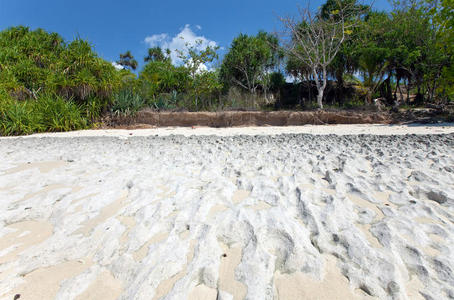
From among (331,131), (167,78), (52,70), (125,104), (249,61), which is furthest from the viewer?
(249,61)

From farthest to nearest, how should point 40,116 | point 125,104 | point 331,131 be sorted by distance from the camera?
point 125,104 < point 40,116 < point 331,131

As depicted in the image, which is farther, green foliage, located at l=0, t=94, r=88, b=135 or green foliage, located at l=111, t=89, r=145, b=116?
green foliage, located at l=111, t=89, r=145, b=116

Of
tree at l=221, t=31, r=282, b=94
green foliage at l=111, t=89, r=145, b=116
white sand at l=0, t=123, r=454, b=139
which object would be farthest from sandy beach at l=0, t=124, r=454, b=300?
tree at l=221, t=31, r=282, b=94

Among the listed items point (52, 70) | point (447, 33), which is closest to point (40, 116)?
point (52, 70)

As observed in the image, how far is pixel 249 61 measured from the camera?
57.8 ft

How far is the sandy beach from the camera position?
2.86ft

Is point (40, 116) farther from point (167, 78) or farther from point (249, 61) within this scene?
point (249, 61)

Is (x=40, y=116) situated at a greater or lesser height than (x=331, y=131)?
greater

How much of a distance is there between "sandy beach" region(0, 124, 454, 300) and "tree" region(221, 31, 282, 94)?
53.9 feet

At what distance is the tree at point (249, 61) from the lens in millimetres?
17219

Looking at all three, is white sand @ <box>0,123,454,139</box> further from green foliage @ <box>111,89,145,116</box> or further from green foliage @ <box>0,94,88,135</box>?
green foliage @ <box>111,89,145,116</box>

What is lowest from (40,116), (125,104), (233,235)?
(233,235)

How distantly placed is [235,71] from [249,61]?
6.01ft

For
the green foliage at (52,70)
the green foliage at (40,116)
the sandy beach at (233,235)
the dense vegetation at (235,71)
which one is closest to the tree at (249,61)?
the dense vegetation at (235,71)
